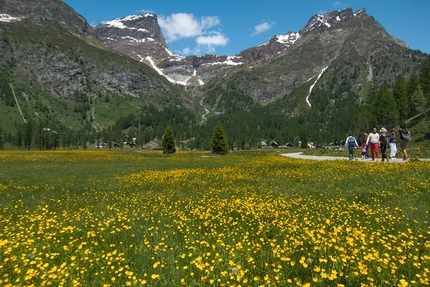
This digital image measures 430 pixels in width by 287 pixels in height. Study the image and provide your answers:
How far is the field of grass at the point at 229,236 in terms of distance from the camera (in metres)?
4.86

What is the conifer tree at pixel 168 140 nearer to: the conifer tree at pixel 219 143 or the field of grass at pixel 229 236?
the conifer tree at pixel 219 143

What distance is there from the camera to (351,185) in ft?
43.4

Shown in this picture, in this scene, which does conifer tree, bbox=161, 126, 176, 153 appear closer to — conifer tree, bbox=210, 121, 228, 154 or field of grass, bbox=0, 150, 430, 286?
conifer tree, bbox=210, 121, 228, 154

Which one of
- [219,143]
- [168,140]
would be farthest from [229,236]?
[168,140]

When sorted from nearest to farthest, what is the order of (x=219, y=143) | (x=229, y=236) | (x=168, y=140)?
(x=229, y=236) → (x=219, y=143) → (x=168, y=140)

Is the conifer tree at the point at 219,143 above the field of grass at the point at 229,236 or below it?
above

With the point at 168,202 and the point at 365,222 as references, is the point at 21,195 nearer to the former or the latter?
the point at 168,202

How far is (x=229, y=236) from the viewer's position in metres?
6.98

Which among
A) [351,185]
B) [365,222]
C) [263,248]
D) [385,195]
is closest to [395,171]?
[351,185]

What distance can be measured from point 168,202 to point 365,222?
784 cm

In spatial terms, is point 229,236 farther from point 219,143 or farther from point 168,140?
point 168,140

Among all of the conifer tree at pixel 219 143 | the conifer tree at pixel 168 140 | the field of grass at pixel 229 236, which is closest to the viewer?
the field of grass at pixel 229 236

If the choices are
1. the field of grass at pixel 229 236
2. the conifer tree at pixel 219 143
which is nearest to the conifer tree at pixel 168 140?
the conifer tree at pixel 219 143

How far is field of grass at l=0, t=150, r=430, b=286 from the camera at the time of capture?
15.9 feet
